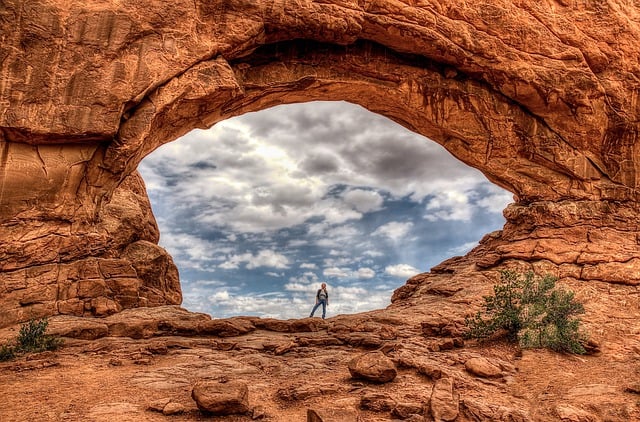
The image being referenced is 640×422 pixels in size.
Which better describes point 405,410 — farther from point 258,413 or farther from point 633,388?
point 633,388

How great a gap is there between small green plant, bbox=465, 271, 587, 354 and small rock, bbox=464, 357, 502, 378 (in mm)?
2230

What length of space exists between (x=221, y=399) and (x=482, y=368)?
20.9ft

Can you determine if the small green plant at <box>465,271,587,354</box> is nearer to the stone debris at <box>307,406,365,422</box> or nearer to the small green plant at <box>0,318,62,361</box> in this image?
the stone debris at <box>307,406,365,422</box>

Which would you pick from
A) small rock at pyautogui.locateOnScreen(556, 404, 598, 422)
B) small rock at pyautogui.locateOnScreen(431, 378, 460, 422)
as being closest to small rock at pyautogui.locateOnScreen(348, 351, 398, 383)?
small rock at pyautogui.locateOnScreen(431, 378, 460, 422)

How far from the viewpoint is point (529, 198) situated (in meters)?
20.4

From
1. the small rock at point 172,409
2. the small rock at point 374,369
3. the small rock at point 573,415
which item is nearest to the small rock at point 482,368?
the small rock at point 573,415

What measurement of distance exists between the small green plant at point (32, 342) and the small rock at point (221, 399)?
5.66 m

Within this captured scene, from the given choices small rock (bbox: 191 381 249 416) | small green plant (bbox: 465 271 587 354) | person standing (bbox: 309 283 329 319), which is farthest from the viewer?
person standing (bbox: 309 283 329 319)

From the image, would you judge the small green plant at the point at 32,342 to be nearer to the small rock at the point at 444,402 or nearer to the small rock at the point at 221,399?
the small rock at the point at 221,399

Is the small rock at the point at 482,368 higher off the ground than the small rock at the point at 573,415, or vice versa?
the small rock at the point at 482,368

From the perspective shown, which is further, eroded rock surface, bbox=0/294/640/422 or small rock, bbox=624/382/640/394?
small rock, bbox=624/382/640/394

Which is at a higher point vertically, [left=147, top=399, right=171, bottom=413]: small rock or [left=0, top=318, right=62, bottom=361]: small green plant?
[left=0, top=318, right=62, bottom=361]: small green plant

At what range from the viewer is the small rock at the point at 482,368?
429 inches

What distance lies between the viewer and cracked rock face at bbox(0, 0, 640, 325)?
14219 millimetres
